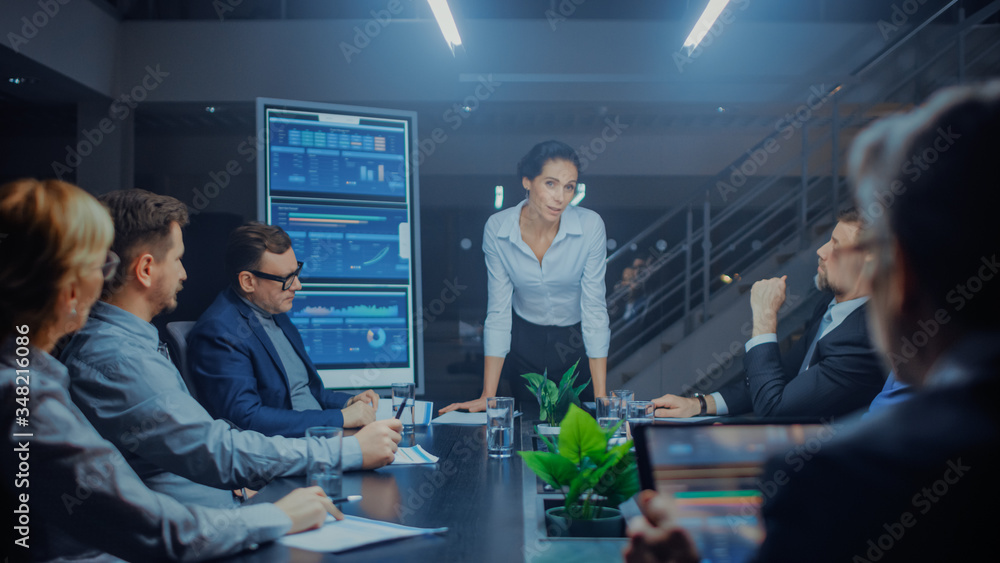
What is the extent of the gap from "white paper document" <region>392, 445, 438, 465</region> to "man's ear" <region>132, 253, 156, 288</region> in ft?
A: 2.15

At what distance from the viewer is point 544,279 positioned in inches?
118

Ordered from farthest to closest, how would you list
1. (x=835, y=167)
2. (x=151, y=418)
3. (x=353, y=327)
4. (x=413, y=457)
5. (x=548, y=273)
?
(x=835, y=167)
(x=353, y=327)
(x=548, y=273)
(x=413, y=457)
(x=151, y=418)

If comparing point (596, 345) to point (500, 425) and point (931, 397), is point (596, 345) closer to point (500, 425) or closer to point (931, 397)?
point (500, 425)

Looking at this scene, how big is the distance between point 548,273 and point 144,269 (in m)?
1.76

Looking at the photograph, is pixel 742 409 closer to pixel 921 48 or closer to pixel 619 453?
pixel 619 453

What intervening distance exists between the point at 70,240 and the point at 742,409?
1928 mm

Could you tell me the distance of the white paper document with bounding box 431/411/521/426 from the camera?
221 cm

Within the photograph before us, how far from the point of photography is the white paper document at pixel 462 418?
2.21m

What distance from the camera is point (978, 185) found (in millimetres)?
544

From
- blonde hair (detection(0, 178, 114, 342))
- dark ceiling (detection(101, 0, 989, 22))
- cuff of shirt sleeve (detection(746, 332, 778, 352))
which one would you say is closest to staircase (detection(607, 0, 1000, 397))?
dark ceiling (detection(101, 0, 989, 22))

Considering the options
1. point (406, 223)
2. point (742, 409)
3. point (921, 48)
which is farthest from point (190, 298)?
point (921, 48)

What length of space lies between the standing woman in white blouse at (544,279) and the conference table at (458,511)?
3.52ft

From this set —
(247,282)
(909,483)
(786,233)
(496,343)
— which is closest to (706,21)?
(496,343)

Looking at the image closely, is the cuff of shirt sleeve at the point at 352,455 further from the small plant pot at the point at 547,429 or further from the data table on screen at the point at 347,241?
the data table on screen at the point at 347,241
